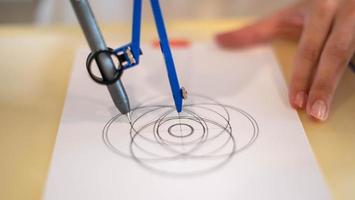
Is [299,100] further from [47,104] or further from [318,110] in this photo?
[47,104]

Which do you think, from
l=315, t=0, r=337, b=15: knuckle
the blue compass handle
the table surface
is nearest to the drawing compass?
the blue compass handle

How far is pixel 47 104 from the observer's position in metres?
0.60

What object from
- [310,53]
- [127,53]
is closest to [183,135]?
[127,53]

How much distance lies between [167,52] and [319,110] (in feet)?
0.68

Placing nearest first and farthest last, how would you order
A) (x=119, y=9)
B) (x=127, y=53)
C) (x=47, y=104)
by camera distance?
1. (x=127, y=53)
2. (x=47, y=104)
3. (x=119, y=9)

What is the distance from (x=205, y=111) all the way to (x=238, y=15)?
1.09ft

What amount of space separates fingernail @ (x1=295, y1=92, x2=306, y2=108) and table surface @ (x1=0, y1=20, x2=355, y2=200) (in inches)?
0.8

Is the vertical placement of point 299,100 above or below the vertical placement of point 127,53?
below

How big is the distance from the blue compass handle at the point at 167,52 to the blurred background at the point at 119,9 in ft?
1.04

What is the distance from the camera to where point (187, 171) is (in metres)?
0.49

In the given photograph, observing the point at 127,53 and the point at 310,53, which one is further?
the point at 310,53

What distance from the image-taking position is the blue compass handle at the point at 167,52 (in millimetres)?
502

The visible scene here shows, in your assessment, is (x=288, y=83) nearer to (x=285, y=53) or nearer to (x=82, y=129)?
(x=285, y=53)

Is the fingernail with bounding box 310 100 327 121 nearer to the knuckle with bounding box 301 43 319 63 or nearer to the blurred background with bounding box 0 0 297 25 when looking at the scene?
the knuckle with bounding box 301 43 319 63
